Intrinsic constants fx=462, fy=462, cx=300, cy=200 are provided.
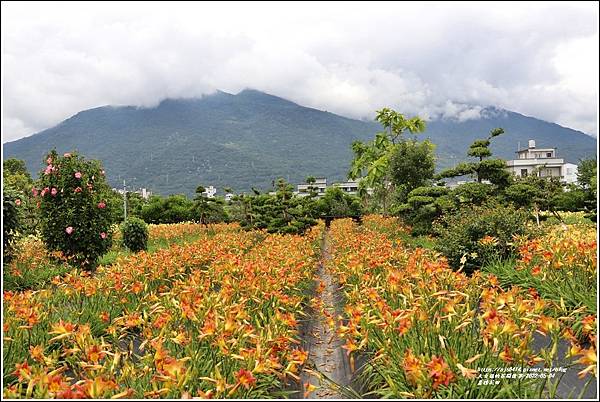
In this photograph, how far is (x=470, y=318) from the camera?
2811 mm

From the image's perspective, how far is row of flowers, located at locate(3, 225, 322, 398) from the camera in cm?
223

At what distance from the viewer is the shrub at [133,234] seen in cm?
1042

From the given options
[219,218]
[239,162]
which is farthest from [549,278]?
[239,162]

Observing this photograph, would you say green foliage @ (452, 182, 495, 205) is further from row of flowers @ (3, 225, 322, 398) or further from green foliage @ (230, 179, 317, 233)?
row of flowers @ (3, 225, 322, 398)

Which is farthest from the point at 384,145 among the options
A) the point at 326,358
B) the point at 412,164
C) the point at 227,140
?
the point at 227,140

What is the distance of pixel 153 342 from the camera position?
8.34 feet

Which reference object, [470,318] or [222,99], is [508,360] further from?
[222,99]

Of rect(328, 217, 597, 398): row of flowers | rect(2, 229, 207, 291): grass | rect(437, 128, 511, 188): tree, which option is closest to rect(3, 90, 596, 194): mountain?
rect(437, 128, 511, 188): tree

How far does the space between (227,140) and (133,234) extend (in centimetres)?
8777

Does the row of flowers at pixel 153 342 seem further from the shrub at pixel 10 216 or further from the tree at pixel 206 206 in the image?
the tree at pixel 206 206

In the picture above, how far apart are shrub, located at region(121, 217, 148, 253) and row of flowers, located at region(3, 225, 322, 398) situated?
569cm

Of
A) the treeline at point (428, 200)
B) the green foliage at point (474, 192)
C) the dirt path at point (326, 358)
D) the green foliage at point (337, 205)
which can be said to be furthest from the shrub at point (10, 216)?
the green foliage at point (337, 205)

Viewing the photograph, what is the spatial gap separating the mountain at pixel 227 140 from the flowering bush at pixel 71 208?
120 feet

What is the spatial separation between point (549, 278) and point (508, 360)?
6.60 feet
